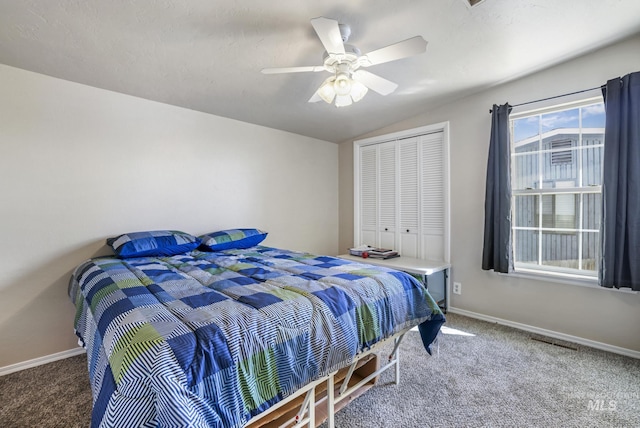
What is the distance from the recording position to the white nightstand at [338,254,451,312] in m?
2.83

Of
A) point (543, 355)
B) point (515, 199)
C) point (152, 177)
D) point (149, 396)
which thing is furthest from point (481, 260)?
point (152, 177)

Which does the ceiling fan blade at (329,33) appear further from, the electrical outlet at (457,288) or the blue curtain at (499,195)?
the electrical outlet at (457,288)

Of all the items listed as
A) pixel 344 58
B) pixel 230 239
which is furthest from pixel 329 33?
pixel 230 239

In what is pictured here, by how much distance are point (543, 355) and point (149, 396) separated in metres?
2.71

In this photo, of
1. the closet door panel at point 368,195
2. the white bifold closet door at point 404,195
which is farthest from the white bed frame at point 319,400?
the closet door panel at point 368,195

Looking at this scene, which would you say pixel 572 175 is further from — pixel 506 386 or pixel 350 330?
pixel 350 330

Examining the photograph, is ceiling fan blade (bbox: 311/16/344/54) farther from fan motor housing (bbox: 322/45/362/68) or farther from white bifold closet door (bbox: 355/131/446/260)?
white bifold closet door (bbox: 355/131/446/260)

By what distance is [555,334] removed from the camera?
8.29 ft

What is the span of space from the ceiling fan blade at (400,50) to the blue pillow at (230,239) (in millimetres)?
1901

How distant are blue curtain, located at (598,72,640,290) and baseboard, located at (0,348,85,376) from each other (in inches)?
167

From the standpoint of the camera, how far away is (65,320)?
7.50 feet

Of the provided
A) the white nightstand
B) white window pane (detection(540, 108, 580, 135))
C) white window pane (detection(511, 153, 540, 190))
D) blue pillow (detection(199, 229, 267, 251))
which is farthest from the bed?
white window pane (detection(540, 108, 580, 135))

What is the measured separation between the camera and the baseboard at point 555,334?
223 centimetres

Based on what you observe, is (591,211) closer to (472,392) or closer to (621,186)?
(621,186)
